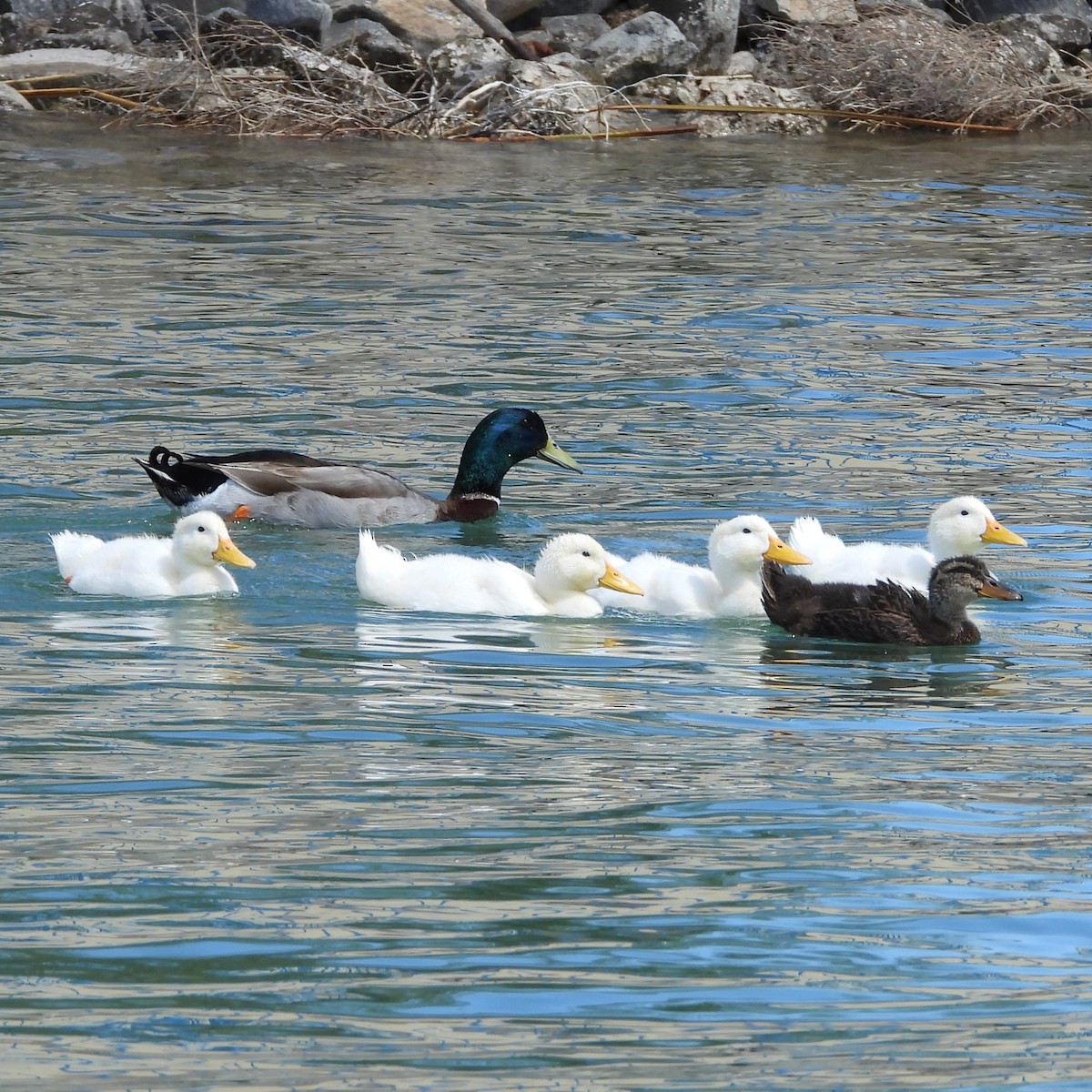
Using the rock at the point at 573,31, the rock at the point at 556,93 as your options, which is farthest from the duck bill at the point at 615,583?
the rock at the point at 573,31

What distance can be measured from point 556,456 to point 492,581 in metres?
2.56

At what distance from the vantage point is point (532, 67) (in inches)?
950

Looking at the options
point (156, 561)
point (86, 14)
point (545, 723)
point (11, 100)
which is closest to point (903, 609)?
point (545, 723)

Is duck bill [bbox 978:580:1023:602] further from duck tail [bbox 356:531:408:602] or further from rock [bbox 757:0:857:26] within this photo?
rock [bbox 757:0:857:26]

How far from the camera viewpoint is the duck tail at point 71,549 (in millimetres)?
8688

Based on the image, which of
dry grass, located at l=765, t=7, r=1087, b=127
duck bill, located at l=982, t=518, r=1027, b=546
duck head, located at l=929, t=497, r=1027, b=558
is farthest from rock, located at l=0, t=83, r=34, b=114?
duck bill, located at l=982, t=518, r=1027, b=546

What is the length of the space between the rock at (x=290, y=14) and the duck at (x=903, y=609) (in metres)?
17.2

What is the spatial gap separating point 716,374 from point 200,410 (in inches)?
123

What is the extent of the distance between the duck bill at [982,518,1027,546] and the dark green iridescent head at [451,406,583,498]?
102 inches

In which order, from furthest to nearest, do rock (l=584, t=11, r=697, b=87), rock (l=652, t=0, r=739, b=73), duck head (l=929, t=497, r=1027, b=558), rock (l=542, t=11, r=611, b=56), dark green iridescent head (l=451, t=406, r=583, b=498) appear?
1. rock (l=542, t=11, r=611, b=56)
2. rock (l=652, t=0, r=739, b=73)
3. rock (l=584, t=11, r=697, b=87)
4. dark green iridescent head (l=451, t=406, r=583, b=498)
5. duck head (l=929, t=497, r=1027, b=558)

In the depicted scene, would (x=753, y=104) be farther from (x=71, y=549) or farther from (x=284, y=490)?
(x=71, y=549)

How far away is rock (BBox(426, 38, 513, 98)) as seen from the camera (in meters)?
24.0

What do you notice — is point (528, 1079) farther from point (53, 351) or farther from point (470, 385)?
point (53, 351)

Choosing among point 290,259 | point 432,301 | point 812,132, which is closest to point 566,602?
point 432,301
